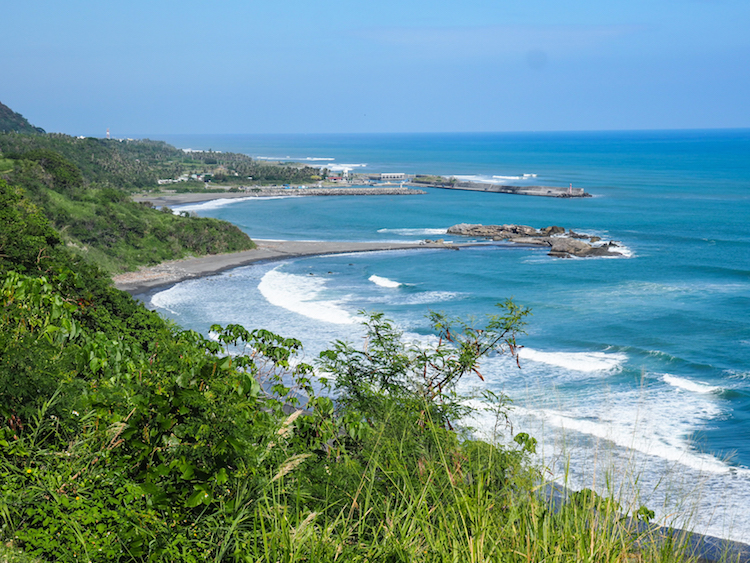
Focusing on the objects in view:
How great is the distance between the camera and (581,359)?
2680cm

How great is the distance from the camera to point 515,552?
3.01 m

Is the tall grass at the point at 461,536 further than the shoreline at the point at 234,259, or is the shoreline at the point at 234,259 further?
the shoreline at the point at 234,259

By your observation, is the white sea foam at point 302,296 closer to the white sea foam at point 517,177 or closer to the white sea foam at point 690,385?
the white sea foam at point 690,385

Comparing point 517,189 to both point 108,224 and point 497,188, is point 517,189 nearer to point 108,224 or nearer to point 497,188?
point 497,188

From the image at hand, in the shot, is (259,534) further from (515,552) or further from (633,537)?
(633,537)

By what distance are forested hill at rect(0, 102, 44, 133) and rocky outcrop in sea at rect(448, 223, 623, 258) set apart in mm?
115926

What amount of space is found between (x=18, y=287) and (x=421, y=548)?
5.53 metres

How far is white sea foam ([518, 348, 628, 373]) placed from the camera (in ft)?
84.3

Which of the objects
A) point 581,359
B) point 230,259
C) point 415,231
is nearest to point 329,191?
point 415,231

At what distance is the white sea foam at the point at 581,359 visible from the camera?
25.7 metres

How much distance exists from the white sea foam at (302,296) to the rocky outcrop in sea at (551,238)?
25478mm

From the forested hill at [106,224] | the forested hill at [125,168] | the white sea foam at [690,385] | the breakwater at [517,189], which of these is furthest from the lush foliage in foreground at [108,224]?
the breakwater at [517,189]

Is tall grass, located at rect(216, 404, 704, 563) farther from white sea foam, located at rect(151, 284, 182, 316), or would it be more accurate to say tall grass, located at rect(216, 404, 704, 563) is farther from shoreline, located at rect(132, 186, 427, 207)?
shoreline, located at rect(132, 186, 427, 207)

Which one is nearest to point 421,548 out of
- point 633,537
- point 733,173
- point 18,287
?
point 633,537
